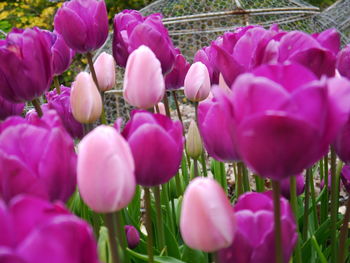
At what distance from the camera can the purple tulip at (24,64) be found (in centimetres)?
86

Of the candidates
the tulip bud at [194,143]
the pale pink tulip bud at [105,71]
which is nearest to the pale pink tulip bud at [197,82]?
the tulip bud at [194,143]

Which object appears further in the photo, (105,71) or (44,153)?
(105,71)

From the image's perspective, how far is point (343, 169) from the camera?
42.4 inches

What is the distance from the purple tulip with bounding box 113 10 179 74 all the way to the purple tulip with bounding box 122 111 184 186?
34cm

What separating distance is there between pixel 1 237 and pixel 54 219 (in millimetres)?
43

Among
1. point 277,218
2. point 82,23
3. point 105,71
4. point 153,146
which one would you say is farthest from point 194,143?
point 277,218

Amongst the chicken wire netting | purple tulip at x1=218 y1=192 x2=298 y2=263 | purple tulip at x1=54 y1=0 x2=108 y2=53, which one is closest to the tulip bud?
purple tulip at x1=54 y1=0 x2=108 y2=53

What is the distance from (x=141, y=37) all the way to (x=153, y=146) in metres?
0.42

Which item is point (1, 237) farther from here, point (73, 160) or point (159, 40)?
point (159, 40)

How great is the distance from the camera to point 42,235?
0.33m

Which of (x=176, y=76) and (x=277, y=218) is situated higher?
(x=277, y=218)

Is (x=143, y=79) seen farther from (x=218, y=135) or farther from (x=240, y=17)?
(x=240, y=17)

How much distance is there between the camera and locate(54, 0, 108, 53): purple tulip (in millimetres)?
1034

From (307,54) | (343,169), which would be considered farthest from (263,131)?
(343,169)
